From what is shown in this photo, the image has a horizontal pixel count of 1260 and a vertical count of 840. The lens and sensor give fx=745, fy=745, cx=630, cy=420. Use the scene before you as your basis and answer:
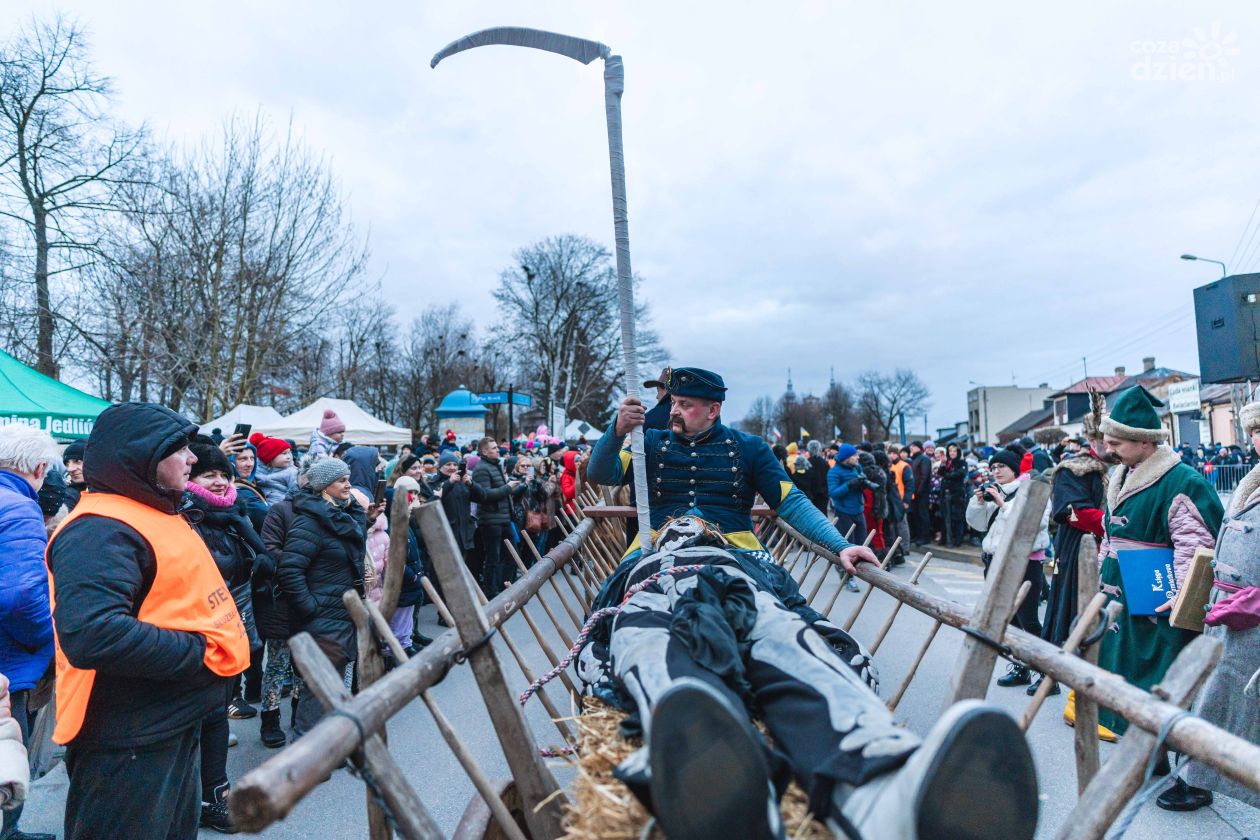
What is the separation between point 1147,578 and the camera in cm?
360

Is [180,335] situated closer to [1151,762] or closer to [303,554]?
[303,554]

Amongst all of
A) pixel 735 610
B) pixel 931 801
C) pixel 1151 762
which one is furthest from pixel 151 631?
pixel 1151 762

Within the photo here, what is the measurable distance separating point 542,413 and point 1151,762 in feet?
131

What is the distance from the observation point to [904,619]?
757 centimetres

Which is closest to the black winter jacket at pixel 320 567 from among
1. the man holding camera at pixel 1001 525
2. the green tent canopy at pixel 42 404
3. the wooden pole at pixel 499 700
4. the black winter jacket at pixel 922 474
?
the wooden pole at pixel 499 700

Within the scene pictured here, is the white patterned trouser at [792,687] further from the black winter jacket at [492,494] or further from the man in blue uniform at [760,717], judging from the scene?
the black winter jacket at [492,494]

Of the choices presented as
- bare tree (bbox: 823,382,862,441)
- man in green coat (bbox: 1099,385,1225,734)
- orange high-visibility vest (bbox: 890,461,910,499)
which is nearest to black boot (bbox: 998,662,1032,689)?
man in green coat (bbox: 1099,385,1225,734)

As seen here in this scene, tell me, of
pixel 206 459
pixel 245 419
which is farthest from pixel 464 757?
pixel 245 419

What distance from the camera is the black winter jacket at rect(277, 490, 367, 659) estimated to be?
13.7ft

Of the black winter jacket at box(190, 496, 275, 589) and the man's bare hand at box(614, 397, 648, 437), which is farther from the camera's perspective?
the black winter jacket at box(190, 496, 275, 589)

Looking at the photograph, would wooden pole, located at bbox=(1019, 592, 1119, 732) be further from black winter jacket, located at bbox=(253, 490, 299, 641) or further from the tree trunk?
the tree trunk

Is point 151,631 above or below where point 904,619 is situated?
above

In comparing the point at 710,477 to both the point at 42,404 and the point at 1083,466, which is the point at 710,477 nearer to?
the point at 1083,466

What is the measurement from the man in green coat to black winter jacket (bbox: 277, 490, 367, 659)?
406 centimetres
